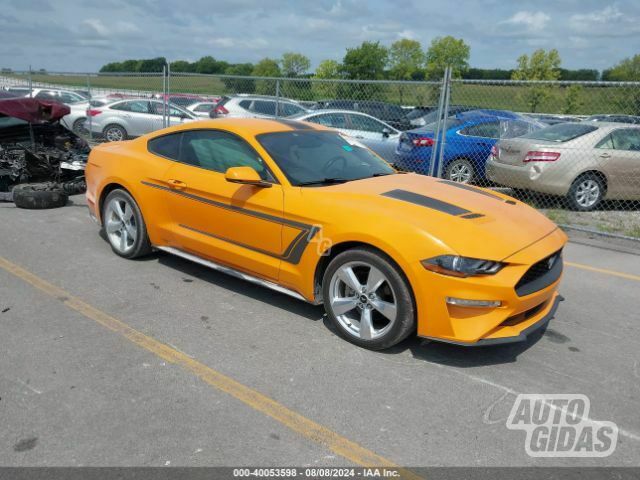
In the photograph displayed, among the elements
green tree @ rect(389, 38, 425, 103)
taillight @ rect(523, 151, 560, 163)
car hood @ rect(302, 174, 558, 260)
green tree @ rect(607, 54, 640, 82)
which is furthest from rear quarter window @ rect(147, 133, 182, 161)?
green tree @ rect(389, 38, 425, 103)

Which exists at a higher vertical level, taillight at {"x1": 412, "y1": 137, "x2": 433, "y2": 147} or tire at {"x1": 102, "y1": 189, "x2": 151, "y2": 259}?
taillight at {"x1": 412, "y1": 137, "x2": 433, "y2": 147}

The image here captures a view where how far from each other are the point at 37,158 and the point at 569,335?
7624 mm

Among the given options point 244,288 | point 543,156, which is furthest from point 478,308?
point 543,156

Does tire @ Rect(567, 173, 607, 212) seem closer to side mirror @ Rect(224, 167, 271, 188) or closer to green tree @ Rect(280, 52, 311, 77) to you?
side mirror @ Rect(224, 167, 271, 188)

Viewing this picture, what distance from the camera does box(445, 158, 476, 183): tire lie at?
10.6 metres

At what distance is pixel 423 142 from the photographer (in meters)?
10.2

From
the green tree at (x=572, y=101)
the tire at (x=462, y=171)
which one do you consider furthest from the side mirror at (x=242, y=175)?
the green tree at (x=572, y=101)

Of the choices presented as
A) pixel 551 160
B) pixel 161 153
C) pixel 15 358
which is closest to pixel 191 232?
pixel 161 153

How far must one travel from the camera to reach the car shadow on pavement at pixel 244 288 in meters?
4.58

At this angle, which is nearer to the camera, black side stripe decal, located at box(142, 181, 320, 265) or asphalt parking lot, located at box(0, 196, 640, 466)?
asphalt parking lot, located at box(0, 196, 640, 466)

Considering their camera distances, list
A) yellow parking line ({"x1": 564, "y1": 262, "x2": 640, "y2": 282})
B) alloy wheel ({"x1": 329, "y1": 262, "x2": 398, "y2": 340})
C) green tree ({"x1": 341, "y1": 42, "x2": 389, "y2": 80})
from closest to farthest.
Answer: alloy wheel ({"x1": 329, "y1": 262, "x2": 398, "y2": 340})
yellow parking line ({"x1": 564, "y1": 262, "x2": 640, "y2": 282})
green tree ({"x1": 341, "y1": 42, "x2": 389, "y2": 80})

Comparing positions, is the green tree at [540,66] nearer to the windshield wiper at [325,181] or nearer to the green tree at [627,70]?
the green tree at [627,70]

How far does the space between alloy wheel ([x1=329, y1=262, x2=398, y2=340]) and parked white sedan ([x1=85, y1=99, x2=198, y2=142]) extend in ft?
42.0

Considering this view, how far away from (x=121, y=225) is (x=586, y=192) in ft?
24.0
